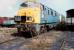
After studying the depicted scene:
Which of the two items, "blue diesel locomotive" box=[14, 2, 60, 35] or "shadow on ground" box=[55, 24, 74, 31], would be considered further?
"shadow on ground" box=[55, 24, 74, 31]

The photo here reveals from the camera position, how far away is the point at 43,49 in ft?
39.7

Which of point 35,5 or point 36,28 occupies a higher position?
point 35,5

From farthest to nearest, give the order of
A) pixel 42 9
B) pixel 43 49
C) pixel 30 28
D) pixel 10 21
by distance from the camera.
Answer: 1. pixel 10 21
2. pixel 42 9
3. pixel 30 28
4. pixel 43 49

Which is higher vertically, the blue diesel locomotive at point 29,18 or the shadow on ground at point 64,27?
the blue diesel locomotive at point 29,18

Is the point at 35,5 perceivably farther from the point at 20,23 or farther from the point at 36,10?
the point at 20,23

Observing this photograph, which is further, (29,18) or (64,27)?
(64,27)

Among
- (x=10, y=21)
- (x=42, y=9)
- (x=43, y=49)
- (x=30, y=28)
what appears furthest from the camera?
(x=10, y=21)

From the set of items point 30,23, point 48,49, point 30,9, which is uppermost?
point 30,9

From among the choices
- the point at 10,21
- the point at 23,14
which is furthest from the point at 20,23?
the point at 10,21

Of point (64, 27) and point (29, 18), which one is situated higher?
point (29, 18)

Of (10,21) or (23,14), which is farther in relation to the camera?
(10,21)

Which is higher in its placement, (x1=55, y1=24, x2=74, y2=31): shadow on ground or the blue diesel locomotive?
the blue diesel locomotive

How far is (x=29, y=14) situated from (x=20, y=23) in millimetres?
1191

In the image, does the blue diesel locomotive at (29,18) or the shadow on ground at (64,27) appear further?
the shadow on ground at (64,27)
